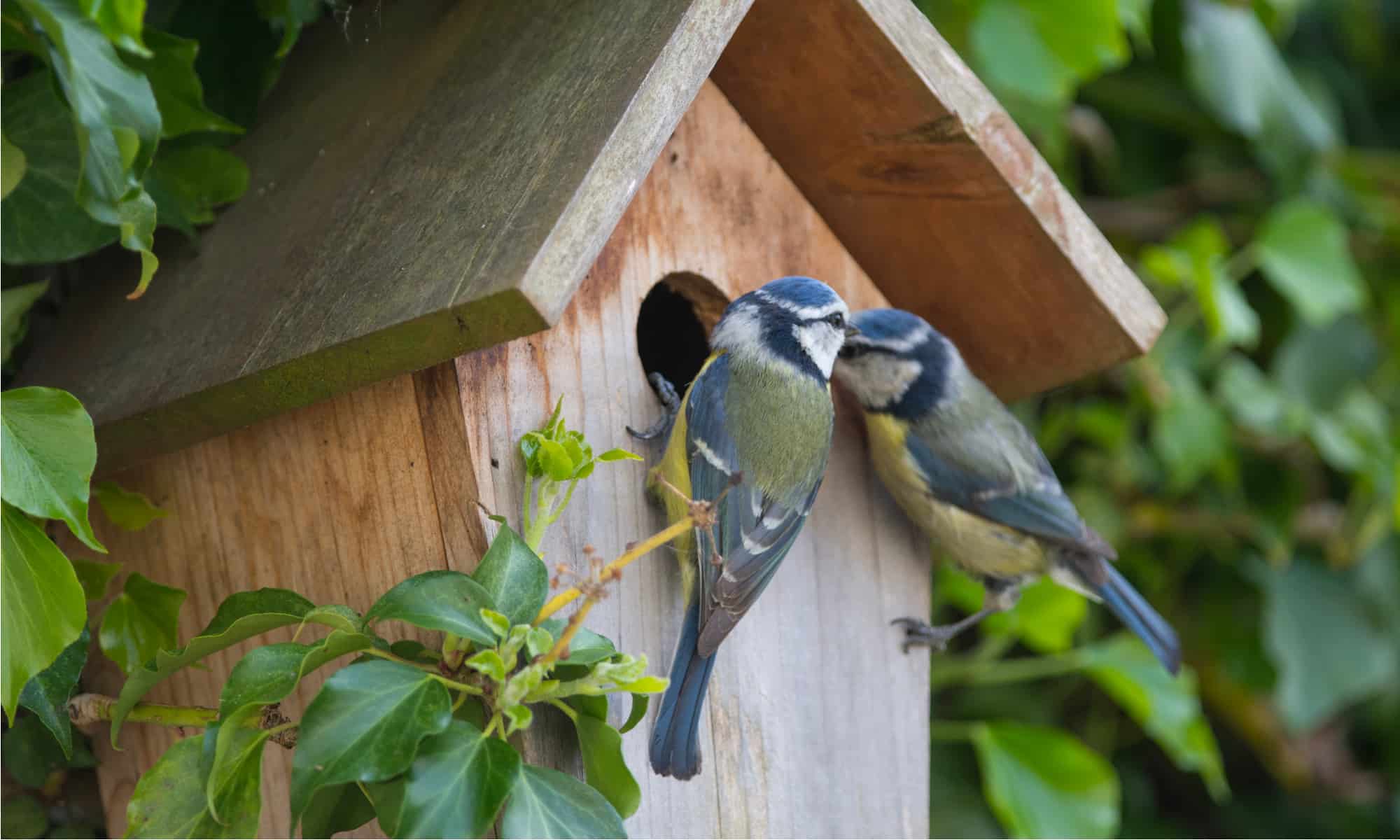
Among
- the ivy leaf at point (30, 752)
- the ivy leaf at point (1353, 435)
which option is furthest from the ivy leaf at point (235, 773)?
the ivy leaf at point (1353, 435)

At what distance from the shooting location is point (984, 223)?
5.13 feet

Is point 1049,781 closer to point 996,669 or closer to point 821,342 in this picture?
point 996,669

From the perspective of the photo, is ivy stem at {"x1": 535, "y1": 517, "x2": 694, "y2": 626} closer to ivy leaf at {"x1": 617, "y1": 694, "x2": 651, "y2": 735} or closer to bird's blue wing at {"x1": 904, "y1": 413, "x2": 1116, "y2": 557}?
ivy leaf at {"x1": 617, "y1": 694, "x2": 651, "y2": 735}

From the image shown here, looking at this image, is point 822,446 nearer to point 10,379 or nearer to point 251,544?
point 251,544

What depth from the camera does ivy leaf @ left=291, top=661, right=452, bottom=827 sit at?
922 mm

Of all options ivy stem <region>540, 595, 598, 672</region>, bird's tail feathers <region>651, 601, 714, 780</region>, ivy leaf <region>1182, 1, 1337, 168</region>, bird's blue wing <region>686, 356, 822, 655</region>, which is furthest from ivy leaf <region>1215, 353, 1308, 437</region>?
ivy stem <region>540, 595, 598, 672</region>

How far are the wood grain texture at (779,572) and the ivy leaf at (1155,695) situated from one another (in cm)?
62

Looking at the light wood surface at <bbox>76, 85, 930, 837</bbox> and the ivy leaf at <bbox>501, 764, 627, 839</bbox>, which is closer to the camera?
the ivy leaf at <bbox>501, 764, 627, 839</bbox>

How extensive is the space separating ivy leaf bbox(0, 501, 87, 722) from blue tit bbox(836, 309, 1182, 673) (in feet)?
2.88

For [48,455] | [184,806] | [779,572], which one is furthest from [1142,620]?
[48,455]

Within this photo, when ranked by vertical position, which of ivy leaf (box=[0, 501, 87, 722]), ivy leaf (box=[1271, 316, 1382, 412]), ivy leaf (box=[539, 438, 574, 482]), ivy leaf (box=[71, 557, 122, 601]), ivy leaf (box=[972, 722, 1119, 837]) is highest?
ivy leaf (box=[1271, 316, 1382, 412])

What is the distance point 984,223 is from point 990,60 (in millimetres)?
477

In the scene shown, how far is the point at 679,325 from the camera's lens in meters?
1.67

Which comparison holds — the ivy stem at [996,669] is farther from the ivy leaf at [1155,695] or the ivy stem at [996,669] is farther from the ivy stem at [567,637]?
the ivy stem at [567,637]
